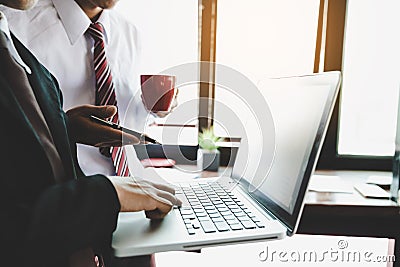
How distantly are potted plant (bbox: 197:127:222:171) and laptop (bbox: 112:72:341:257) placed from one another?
273 millimetres

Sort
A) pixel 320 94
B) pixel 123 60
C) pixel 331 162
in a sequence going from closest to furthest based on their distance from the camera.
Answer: pixel 320 94, pixel 123 60, pixel 331 162

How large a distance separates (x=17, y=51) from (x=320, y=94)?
54 centimetres

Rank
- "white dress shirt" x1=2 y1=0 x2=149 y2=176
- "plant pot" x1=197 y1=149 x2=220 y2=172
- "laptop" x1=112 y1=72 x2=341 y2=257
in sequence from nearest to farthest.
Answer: "laptop" x1=112 y1=72 x2=341 y2=257 < "white dress shirt" x1=2 y1=0 x2=149 y2=176 < "plant pot" x1=197 y1=149 x2=220 y2=172

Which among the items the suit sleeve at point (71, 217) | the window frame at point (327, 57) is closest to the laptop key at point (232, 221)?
the suit sleeve at point (71, 217)

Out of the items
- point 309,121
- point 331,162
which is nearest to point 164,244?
point 309,121

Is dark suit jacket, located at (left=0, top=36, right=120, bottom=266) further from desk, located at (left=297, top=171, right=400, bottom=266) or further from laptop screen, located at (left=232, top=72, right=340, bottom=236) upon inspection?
desk, located at (left=297, top=171, right=400, bottom=266)

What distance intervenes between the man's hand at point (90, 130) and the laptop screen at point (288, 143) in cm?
33

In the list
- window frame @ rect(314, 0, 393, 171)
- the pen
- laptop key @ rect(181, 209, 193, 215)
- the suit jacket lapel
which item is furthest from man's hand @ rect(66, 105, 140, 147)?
window frame @ rect(314, 0, 393, 171)

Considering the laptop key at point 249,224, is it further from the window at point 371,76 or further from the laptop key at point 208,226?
the window at point 371,76

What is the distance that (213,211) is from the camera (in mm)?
678

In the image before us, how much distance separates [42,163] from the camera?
50 centimetres

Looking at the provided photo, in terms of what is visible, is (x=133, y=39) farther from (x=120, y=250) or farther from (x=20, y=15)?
(x=120, y=250)

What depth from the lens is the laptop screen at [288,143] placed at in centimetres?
62

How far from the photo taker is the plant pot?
1151 millimetres
